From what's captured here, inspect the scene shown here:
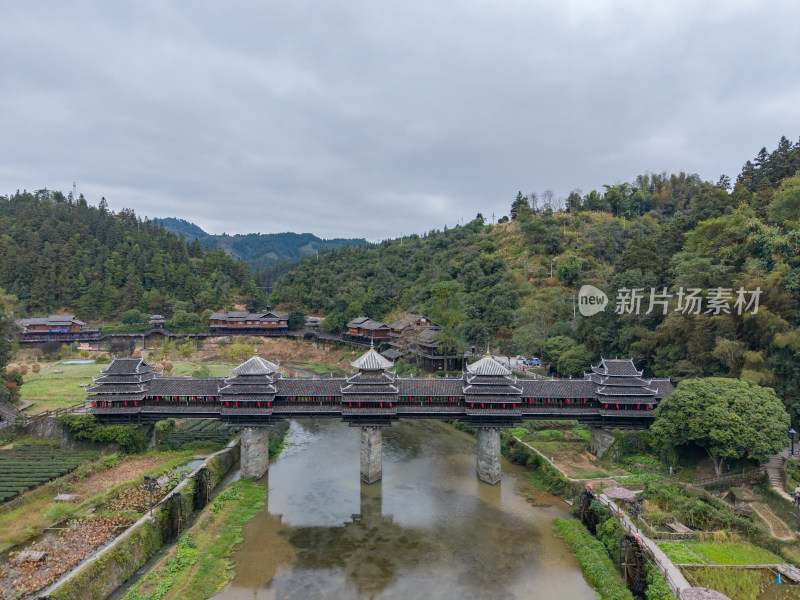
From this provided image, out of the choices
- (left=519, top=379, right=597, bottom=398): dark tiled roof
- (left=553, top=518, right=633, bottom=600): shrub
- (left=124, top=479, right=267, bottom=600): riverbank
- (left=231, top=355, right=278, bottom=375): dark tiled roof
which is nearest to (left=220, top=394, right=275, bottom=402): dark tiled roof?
(left=231, top=355, right=278, bottom=375): dark tiled roof

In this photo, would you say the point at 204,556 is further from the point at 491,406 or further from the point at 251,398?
the point at 491,406

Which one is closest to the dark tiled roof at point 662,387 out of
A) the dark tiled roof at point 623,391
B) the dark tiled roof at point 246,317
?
the dark tiled roof at point 623,391

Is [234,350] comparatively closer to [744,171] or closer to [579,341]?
[579,341]

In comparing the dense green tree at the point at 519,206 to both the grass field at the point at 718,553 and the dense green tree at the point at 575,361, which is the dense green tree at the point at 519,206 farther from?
the grass field at the point at 718,553

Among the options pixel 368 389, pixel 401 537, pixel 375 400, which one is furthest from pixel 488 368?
pixel 401 537

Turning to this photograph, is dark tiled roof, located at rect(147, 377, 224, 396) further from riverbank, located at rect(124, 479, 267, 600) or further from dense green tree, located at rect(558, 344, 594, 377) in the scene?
dense green tree, located at rect(558, 344, 594, 377)
